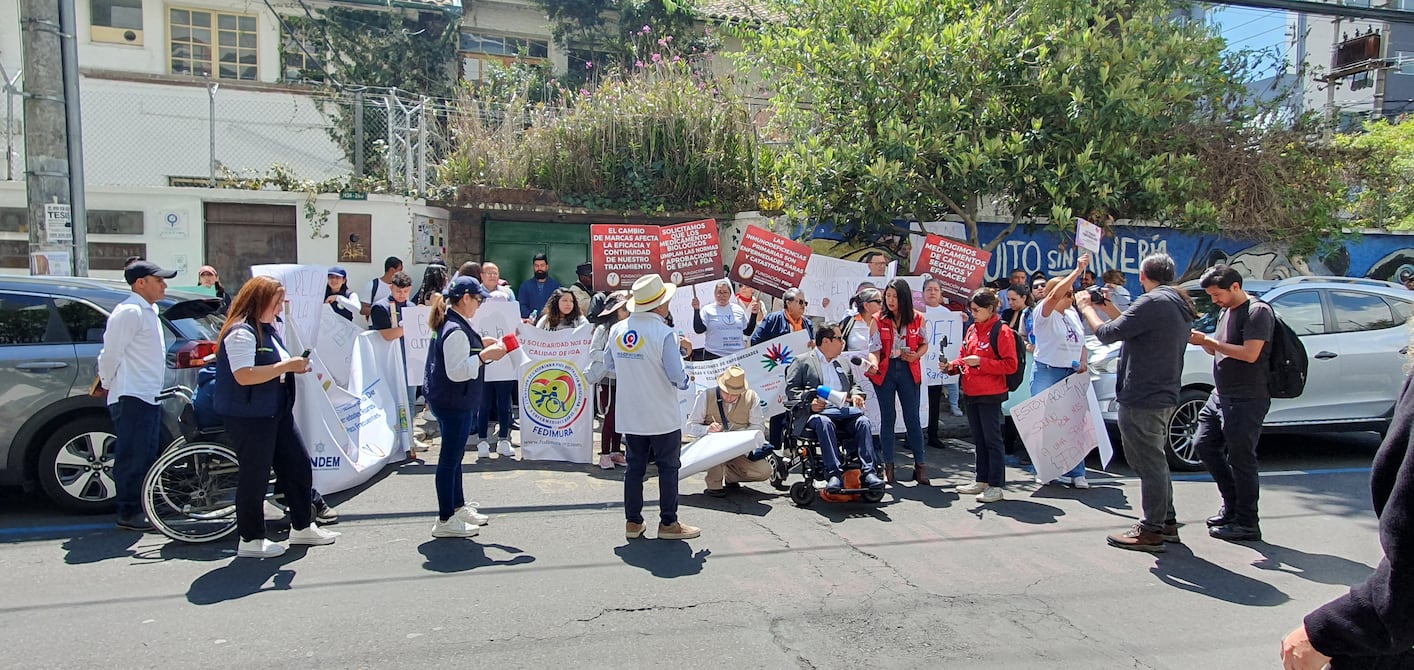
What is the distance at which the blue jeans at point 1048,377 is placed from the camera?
303 inches

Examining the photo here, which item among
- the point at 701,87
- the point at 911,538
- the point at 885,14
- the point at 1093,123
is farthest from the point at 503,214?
the point at 911,538

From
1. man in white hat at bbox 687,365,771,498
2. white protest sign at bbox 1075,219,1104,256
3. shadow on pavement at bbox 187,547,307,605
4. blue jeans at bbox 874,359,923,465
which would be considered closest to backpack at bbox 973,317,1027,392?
blue jeans at bbox 874,359,923,465

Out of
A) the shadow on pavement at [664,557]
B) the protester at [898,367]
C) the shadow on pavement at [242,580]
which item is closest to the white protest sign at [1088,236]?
the protester at [898,367]

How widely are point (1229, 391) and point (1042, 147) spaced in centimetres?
605

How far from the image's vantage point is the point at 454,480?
603 cm

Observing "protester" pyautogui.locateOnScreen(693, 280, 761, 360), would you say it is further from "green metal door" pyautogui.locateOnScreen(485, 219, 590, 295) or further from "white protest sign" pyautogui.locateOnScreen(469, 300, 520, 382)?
"green metal door" pyautogui.locateOnScreen(485, 219, 590, 295)

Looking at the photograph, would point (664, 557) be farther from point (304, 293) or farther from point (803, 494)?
point (304, 293)

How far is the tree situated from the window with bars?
48.1 ft

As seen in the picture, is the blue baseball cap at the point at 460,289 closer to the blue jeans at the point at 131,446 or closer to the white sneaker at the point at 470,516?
the white sneaker at the point at 470,516

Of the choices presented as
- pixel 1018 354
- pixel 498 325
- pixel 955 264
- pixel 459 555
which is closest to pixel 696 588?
pixel 459 555

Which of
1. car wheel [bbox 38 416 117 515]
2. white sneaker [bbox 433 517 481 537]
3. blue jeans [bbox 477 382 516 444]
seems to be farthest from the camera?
blue jeans [bbox 477 382 516 444]

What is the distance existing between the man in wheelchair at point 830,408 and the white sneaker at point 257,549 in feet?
12.2

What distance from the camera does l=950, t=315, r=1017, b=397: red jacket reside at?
7148 mm

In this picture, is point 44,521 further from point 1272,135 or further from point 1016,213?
point 1272,135
